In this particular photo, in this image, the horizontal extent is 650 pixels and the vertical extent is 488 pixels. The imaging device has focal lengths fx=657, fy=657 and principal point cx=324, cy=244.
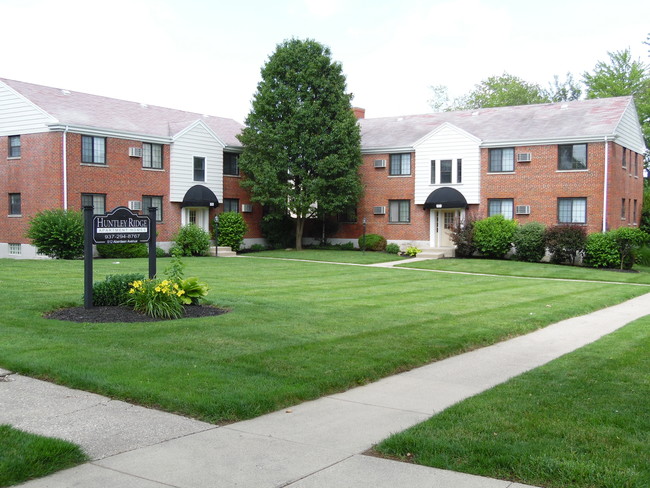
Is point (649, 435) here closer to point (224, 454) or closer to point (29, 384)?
point (224, 454)

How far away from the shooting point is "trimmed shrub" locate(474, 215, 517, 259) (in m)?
31.8

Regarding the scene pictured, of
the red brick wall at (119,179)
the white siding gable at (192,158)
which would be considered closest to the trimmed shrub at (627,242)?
the white siding gable at (192,158)

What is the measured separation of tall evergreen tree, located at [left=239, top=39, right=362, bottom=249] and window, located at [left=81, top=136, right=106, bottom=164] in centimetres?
761

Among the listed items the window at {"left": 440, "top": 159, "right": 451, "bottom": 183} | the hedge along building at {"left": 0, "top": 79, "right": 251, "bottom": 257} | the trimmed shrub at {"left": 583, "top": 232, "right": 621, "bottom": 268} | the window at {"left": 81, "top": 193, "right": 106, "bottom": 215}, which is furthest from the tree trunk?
the trimmed shrub at {"left": 583, "top": 232, "right": 621, "bottom": 268}

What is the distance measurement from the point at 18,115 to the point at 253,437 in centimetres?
2885

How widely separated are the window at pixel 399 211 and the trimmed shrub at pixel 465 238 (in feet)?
12.8

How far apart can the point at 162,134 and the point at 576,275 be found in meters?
20.6

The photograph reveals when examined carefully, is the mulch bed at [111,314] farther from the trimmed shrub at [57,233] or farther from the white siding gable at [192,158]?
the white siding gable at [192,158]

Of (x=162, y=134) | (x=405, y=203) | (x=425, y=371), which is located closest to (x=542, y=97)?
(x=405, y=203)

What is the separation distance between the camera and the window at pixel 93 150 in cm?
3002

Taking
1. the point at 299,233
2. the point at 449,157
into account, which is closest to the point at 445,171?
the point at 449,157

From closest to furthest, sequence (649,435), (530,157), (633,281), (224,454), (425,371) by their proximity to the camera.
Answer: (224,454) < (649,435) < (425,371) < (633,281) < (530,157)

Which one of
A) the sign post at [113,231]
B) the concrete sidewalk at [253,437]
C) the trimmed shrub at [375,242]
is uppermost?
the sign post at [113,231]

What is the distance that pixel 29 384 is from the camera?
7301mm
